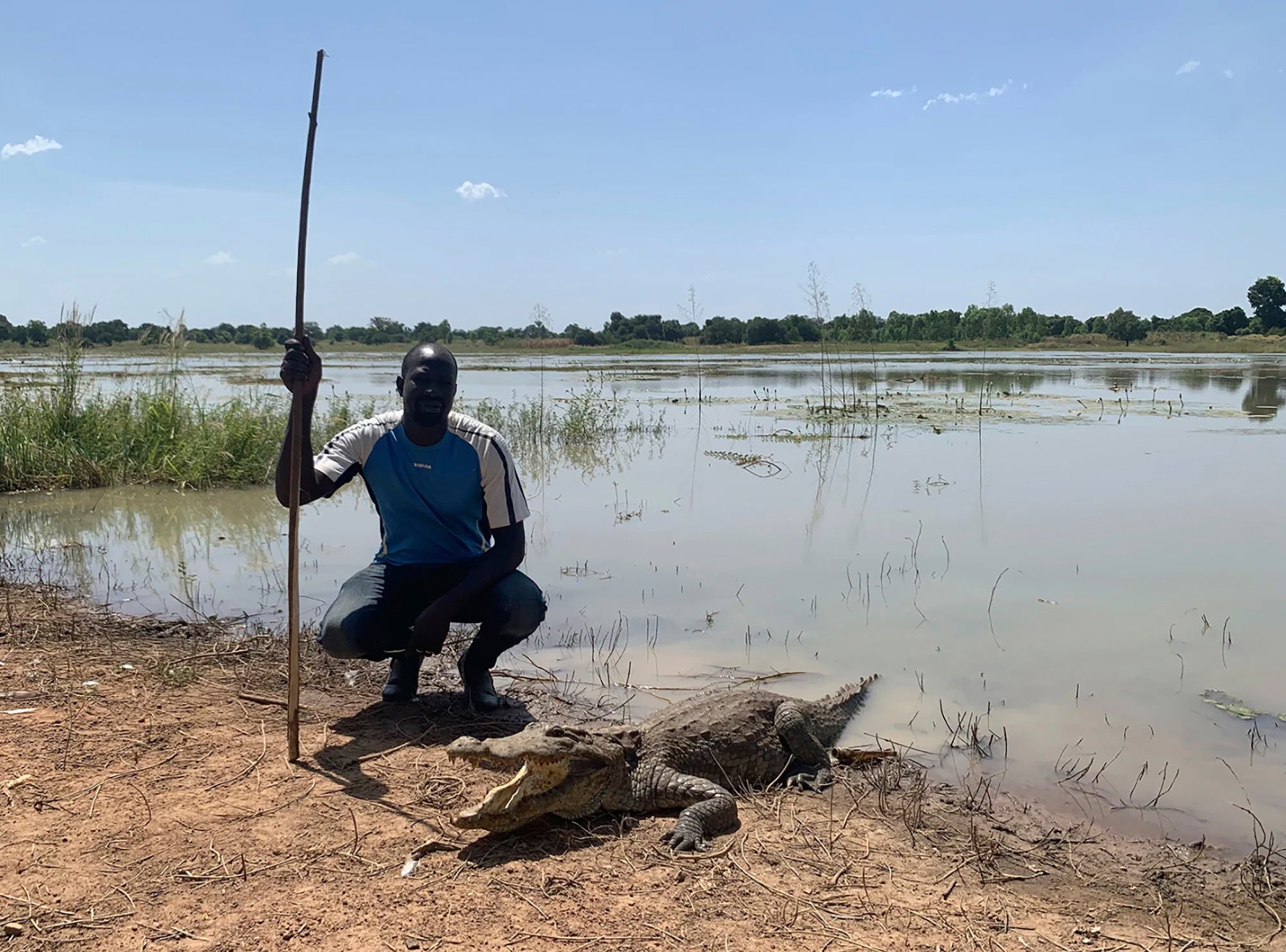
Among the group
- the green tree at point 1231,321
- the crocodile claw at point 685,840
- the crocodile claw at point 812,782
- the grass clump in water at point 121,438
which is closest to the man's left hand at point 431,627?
the crocodile claw at point 685,840

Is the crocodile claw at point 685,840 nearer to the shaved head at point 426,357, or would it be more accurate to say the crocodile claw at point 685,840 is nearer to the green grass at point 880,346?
the shaved head at point 426,357

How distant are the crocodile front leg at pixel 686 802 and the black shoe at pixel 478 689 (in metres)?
1.09

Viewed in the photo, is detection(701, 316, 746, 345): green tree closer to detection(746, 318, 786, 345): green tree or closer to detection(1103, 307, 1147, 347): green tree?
detection(746, 318, 786, 345): green tree

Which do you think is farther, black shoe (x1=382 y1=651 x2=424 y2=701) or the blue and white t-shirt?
black shoe (x1=382 y1=651 x2=424 y2=701)

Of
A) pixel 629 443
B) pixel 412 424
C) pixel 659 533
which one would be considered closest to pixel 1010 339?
pixel 629 443

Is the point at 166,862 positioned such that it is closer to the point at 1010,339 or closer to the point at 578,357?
the point at 578,357

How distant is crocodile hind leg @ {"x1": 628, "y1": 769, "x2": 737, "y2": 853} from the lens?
9.77 feet

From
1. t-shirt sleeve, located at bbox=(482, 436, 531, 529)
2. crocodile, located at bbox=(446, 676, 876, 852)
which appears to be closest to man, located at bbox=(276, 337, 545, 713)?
t-shirt sleeve, located at bbox=(482, 436, 531, 529)

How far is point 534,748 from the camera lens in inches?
115

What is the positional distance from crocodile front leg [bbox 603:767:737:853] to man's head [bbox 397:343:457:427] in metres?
1.81

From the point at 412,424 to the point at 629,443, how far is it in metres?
9.57

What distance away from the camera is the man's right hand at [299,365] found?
3.25 m

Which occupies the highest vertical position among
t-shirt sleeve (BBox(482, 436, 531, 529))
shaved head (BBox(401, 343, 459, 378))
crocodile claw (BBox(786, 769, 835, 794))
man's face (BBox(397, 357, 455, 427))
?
shaved head (BBox(401, 343, 459, 378))

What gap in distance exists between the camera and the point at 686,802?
10.6 ft
